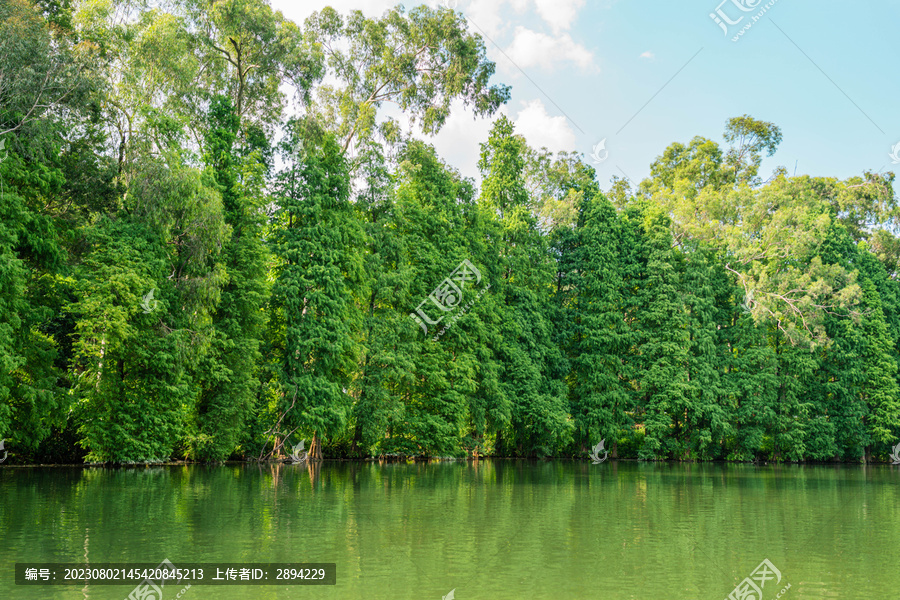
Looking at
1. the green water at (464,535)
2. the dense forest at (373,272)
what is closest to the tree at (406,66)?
the dense forest at (373,272)

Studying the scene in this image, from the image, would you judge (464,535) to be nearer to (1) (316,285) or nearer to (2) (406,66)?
(1) (316,285)

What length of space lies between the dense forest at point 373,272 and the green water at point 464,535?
6.62m

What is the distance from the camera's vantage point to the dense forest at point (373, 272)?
25125 millimetres

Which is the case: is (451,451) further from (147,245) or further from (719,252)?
(719,252)

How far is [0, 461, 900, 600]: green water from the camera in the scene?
27.9 feet

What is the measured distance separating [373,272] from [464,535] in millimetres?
24674

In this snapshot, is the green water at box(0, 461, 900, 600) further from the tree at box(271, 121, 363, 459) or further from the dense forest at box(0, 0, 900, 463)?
the tree at box(271, 121, 363, 459)

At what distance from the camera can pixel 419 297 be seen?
38.5 metres

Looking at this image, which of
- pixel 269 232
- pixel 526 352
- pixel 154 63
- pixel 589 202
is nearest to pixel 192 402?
pixel 269 232

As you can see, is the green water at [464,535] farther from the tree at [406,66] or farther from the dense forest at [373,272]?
the tree at [406,66]

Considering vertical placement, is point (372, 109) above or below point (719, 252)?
above

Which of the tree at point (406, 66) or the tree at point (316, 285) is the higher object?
the tree at point (406, 66)

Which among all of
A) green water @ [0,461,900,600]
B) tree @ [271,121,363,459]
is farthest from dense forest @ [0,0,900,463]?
green water @ [0,461,900,600]

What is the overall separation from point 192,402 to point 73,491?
9.84 metres
